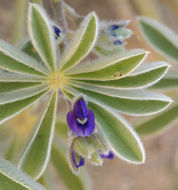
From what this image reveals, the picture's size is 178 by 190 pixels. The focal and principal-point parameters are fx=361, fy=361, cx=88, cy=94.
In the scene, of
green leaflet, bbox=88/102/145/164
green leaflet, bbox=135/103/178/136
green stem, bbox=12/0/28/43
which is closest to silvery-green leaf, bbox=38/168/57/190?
green leaflet, bbox=135/103/178/136

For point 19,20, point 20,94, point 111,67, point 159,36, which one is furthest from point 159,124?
point 19,20

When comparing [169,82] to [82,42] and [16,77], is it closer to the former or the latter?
[82,42]

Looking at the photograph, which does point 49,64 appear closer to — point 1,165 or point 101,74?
point 101,74

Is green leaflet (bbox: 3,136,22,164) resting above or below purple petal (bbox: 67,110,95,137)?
below

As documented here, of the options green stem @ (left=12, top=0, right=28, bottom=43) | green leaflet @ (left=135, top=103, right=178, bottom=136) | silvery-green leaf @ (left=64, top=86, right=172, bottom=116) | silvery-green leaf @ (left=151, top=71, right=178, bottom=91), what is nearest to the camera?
silvery-green leaf @ (left=64, top=86, right=172, bottom=116)

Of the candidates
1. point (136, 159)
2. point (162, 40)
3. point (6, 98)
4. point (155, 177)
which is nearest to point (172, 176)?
point (155, 177)

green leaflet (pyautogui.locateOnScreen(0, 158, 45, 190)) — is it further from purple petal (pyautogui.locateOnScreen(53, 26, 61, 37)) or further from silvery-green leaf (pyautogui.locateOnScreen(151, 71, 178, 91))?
silvery-green leaf (pyautogui.locateOnScreen(151, 71, 178, 91))
